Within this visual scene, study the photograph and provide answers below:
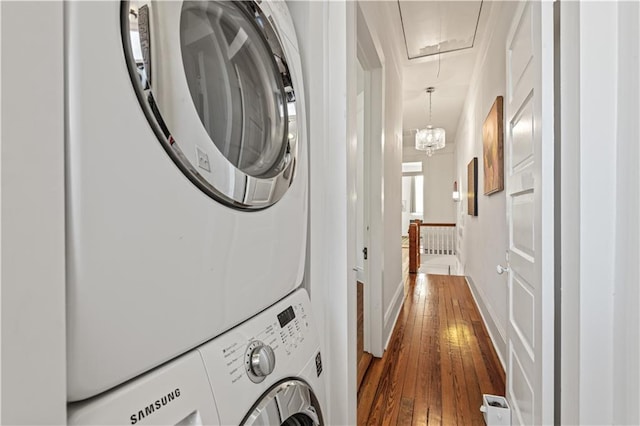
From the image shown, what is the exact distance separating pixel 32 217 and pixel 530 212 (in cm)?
144

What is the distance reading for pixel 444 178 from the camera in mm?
8023

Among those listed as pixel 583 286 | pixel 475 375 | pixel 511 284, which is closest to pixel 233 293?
pixel 583 286

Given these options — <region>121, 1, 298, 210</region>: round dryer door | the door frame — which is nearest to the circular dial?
<region>121, 1, 298, 210</region>: round dryer door

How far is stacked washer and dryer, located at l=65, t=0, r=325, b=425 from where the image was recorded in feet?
1.18

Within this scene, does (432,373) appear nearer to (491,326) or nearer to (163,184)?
(491,326)

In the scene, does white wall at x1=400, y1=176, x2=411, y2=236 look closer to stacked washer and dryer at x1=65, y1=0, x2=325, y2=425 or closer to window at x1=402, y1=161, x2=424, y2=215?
window at x1=402, y1=161, x2=424, y2=215

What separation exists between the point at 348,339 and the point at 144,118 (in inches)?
37.2

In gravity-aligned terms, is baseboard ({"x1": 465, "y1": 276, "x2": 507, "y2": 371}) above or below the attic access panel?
below

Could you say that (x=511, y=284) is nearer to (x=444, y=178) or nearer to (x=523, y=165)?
(x=523, y=165)

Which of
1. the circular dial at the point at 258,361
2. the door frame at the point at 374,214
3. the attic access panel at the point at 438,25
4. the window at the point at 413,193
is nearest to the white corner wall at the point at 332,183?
the circular dial at the point at 258,361

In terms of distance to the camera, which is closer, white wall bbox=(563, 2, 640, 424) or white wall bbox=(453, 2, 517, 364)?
white wall bbox=(563, 2, 640, 424)

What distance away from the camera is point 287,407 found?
661 mm

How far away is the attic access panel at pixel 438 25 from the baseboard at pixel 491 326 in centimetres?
243

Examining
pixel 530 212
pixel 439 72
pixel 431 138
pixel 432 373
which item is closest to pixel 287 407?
pixel 530 212
